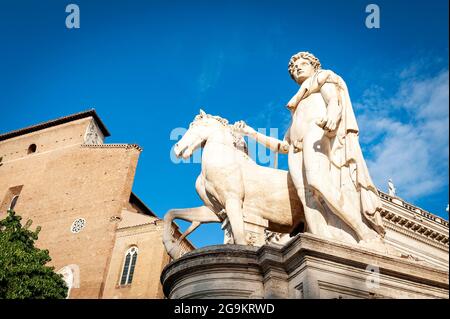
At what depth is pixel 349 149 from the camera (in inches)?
237

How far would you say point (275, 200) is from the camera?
640 centimetres

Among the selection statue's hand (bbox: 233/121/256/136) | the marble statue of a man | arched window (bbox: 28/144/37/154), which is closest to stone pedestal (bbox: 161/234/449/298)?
the marble statue of a man

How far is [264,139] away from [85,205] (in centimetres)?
3287

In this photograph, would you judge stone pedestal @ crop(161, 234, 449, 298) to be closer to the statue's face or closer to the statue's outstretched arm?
the statue's outstretched arm

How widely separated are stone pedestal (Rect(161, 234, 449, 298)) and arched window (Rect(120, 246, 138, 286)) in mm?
28029

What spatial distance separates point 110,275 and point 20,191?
14048 mm

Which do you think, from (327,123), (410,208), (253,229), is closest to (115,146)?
(410,208)

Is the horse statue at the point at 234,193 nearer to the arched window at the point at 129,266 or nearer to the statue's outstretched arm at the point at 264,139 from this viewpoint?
the statue's outstretched arm at the point at 264,139

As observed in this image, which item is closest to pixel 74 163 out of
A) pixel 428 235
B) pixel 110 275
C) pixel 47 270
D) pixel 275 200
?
pixel 110 275

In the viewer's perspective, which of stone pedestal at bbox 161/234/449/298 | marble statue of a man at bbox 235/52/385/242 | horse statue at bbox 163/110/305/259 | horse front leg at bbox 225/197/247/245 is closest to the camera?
stone pedestal at bbox 161/234/449/298

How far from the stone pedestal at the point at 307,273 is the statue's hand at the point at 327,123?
150 centimetres

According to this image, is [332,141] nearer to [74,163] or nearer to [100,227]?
[100,227]

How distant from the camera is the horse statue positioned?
20.9 feet

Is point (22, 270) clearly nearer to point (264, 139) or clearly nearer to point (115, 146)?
point (264, 139)
